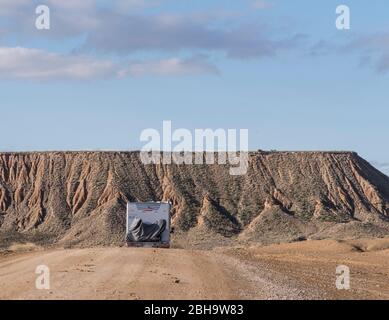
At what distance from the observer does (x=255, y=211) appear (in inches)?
3844

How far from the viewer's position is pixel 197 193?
101 m

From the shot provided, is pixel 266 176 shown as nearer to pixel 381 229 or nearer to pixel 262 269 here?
pixel 381 229

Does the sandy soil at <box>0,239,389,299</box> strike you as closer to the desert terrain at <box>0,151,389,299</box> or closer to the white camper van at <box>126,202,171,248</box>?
the white camper van at <box>126,202,171,248</box>

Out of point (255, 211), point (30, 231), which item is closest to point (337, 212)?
point (255, 211)

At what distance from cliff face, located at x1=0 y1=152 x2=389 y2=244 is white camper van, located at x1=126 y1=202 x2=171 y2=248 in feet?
129

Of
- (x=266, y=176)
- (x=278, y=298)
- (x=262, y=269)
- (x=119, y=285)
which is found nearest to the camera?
(x=278, y=298)

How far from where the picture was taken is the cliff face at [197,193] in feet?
303

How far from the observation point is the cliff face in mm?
92500

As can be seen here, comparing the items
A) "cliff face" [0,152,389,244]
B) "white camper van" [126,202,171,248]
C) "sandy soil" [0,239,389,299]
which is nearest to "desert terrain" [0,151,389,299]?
"cliff face" [0,152,389,244]

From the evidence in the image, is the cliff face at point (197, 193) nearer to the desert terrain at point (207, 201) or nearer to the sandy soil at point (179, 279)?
the desert terrain at point (207, 201)

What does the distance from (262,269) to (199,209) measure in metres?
62.5

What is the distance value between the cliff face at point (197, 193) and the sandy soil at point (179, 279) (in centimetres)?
4944

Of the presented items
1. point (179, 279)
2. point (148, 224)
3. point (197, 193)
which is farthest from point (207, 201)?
point (179, 279)

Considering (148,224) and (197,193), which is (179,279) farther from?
(197,193)
